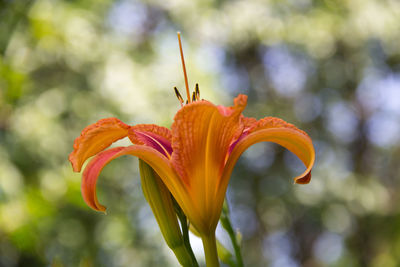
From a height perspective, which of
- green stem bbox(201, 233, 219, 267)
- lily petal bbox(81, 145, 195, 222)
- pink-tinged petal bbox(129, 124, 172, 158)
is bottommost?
green stem bbox(201, 233, 219, 267)

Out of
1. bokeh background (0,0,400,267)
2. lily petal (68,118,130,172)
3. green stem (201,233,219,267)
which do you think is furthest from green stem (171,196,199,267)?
bokeh background (0,0,400,267)

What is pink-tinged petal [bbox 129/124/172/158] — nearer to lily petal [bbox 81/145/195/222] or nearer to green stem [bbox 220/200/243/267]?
lily petal [bbox 81/145/195/222]

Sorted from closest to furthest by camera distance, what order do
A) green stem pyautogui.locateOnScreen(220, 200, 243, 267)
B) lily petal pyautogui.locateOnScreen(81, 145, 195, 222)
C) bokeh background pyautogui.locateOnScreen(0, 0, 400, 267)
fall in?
1. lily petal pyautogui.locateOnScreen(81, 145, 195, 222)
2. green stem pyautogui.locateOnScreen(220, 200, 243, 267)
3. bokeh background pyautogui.locateOnScreen(0, 0, 400, 267)

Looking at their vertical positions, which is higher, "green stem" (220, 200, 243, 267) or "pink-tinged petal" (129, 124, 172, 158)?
"pink-tinged petal" (129, 124, 172, 158)

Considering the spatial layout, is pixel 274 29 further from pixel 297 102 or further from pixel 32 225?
pixel 32 225

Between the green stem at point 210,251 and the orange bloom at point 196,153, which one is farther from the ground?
the orange bloom at point 196,153

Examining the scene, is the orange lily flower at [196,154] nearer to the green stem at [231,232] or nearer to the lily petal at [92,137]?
the lily petal at [92,137]

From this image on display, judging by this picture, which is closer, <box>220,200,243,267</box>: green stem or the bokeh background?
<box>220,200,243,267</box>: green stem

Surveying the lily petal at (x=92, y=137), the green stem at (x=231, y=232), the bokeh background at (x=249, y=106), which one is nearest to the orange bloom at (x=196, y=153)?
the lily petal at (x=92, y=137)
